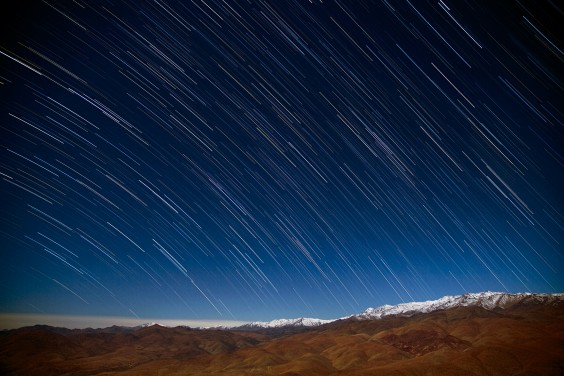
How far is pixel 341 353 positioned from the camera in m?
119

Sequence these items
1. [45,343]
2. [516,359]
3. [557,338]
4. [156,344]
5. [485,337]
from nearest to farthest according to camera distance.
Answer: [516,359]
[557,338]
[485,337]
[45,343]
[156,344]

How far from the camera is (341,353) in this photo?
119250 millimetres

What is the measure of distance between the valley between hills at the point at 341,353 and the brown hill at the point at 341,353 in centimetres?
21

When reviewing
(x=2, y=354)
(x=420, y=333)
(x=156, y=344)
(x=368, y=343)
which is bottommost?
(x=420, y=333)

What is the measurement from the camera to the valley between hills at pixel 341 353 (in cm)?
8188

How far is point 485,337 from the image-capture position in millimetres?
116125

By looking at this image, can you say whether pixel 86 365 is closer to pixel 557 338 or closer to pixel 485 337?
pixel 485 337

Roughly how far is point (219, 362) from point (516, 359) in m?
89.6

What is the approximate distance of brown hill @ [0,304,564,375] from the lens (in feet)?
269

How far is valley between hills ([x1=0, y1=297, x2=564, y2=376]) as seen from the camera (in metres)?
81.9

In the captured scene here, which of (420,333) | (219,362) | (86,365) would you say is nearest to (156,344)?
(86,365)

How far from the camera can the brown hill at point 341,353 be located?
81.9 meters

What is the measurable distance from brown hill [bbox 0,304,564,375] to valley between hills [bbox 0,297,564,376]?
0.21 meters

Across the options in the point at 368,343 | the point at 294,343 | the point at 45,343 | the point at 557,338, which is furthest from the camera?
the point at 45,343
